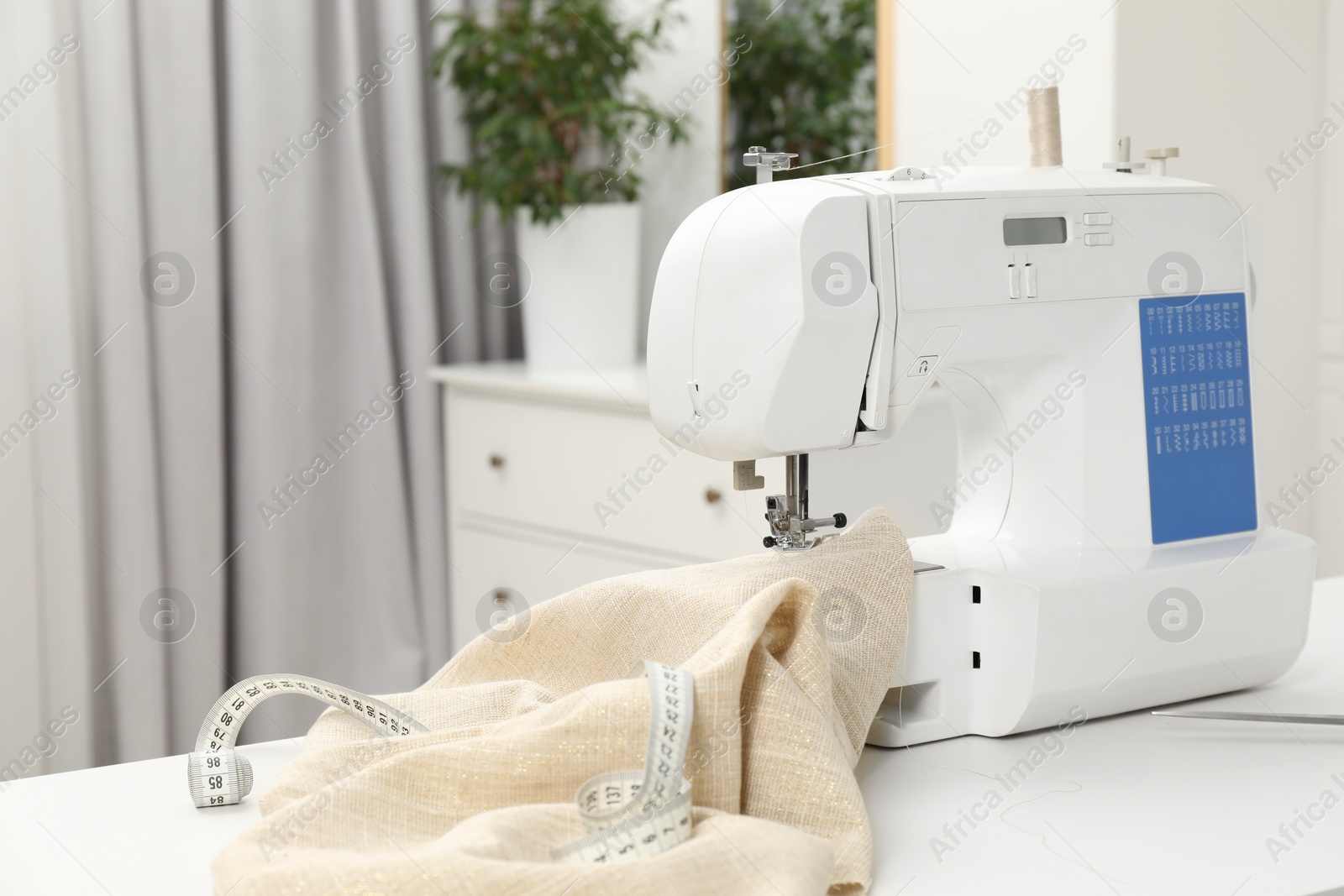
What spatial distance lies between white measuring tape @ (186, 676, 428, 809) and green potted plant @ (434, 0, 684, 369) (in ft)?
6.22

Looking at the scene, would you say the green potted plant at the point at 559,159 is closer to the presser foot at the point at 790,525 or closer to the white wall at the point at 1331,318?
the white wall at the point at 1331,318

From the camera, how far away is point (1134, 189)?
108 cm

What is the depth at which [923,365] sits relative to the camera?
102 cm

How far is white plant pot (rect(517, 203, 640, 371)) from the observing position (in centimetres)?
274

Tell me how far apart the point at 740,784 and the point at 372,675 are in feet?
7.04

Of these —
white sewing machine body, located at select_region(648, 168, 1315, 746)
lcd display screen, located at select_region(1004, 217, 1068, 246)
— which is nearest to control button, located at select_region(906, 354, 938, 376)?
white sewing machine body, located at select_region(648, 168, 1315, 746)

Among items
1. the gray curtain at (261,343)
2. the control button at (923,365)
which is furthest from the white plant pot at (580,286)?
the control button at (923,365)

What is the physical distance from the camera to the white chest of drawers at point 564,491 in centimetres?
237

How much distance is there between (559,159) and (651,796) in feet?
7.12

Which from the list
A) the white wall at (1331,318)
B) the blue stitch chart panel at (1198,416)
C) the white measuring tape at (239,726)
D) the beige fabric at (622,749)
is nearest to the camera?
the beige fabric at (622,749)

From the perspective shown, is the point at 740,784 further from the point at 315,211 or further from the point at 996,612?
the point at 315,211

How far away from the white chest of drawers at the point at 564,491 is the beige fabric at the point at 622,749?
1123 mm

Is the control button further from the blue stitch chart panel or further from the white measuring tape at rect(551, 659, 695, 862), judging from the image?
the white measuring tape at rect(551, 659, 695, 862)

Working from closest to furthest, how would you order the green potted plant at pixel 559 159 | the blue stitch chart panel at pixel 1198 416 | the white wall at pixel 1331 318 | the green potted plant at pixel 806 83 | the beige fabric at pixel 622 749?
the beige fabric at pixel 622 749 → the blue stitch chart panel at pixel 1198 416 → the white wall at pixel 1331 318 → the green potted plant at pixel 806 83 → the green potted plant at pixel 559 159
